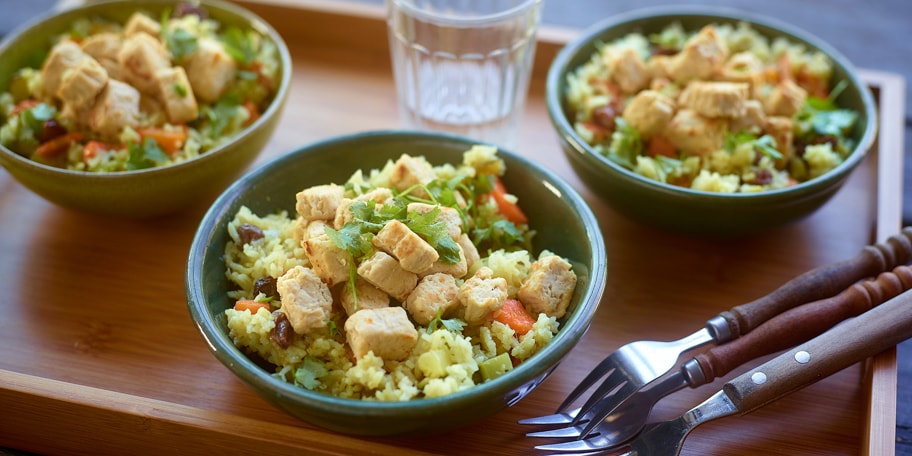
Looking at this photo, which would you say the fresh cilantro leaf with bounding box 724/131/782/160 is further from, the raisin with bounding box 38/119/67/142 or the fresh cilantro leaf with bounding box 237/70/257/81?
the raisin with bounding box 38/119/67/142

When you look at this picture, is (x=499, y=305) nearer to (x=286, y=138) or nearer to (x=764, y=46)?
(x=286, y=138)

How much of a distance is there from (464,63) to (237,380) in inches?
56.0

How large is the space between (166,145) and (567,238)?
4.39 feet

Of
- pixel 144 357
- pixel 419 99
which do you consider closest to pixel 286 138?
pixel 419 99

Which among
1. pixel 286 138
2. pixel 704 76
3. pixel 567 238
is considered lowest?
pixel 286 138

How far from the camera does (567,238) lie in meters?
2.39

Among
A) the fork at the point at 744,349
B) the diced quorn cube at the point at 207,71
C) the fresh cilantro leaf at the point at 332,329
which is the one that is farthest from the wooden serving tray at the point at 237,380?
the diced quorn cube at the point at 207,71

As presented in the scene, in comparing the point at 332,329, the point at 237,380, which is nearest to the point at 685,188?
the point at 332,329

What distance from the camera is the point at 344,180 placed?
2.65 meters

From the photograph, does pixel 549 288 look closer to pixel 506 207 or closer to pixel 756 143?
pixel 506 207

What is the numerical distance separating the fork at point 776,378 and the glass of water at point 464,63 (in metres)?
1.42

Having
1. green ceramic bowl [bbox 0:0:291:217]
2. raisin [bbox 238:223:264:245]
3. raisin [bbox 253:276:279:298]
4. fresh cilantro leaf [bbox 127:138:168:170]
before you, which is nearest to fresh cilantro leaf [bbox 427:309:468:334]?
raisin [bbox 253:276:279:298]

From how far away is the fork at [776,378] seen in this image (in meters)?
2.02

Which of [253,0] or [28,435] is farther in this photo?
[253,0]
